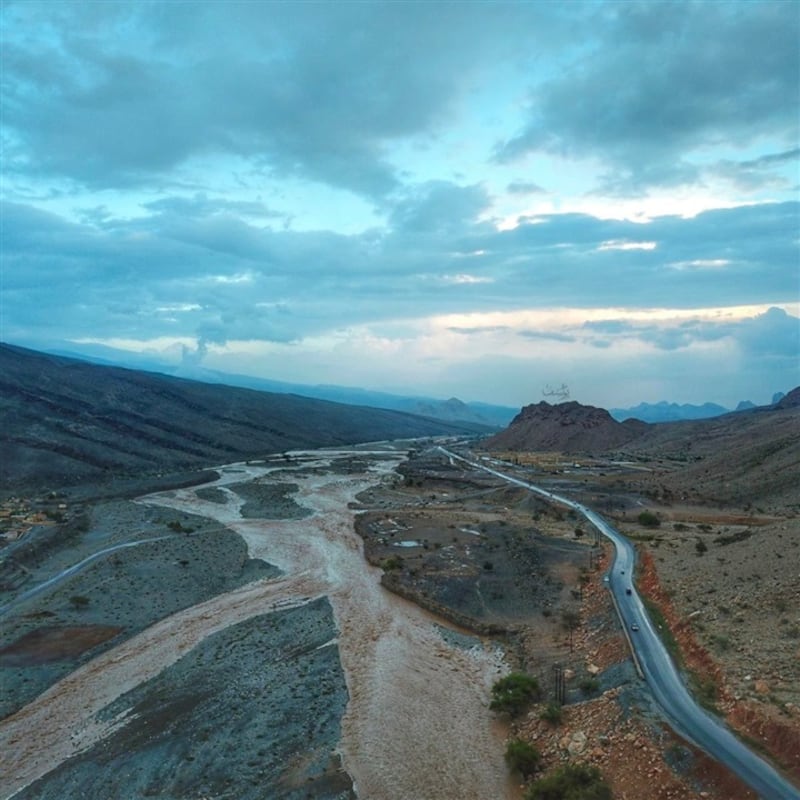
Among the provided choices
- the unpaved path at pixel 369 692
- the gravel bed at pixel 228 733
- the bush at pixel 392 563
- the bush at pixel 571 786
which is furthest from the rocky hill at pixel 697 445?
the gravel bed at pixel 228 733

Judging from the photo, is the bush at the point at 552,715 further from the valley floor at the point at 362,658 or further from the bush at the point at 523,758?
the bush at the point at 523,758

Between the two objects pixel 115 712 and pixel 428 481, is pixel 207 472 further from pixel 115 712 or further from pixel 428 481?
pixel 115 712

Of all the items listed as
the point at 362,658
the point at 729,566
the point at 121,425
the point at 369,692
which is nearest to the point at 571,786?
the point at 369,692

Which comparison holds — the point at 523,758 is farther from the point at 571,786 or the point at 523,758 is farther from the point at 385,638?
the point at 385,638

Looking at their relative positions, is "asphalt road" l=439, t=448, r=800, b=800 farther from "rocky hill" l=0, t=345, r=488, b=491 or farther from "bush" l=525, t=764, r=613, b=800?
"rocky hill" l=0, t=345, r=488, b=491

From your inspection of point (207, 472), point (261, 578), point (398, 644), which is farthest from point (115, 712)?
point (207, 472)

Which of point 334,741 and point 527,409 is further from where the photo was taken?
point 527,409

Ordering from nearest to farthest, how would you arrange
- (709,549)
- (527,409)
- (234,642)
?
(234,642) < (709,549) < (527,409)
